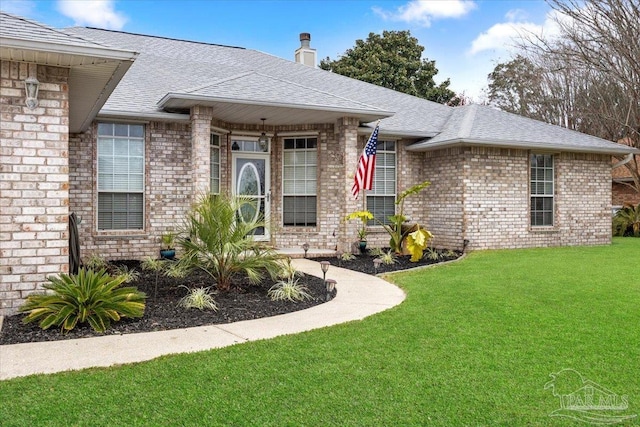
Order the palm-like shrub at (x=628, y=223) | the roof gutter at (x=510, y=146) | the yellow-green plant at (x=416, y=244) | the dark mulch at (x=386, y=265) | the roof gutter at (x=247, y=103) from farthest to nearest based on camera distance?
1. the palm-like shrub at (x=628, y=223)
2. the roof gutter at (x=510, y=146)
3. the yellow-green plant at (x=416, y=244)
4. the dark mulch at (x=386, y=265)
5. the roof gutter at (x=247, y=103)

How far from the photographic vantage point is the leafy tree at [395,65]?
28359mm

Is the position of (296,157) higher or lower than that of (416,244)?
higher

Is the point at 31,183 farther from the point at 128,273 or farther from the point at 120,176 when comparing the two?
the point at 120,176

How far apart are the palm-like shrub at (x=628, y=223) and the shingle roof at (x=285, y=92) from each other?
555cm

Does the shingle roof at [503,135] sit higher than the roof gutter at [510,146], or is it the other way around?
the shingle roof at [503,135]

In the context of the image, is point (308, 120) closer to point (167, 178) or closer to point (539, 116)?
point (167, 178)

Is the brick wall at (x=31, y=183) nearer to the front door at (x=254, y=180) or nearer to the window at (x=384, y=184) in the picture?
the front door at (x=254, y=180)

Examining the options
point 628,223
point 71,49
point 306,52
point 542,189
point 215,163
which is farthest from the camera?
Result: point 628,223

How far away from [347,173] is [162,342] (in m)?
7.58

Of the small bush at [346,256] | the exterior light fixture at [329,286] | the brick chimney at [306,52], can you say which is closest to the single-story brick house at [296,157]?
the small bush at [346,256]

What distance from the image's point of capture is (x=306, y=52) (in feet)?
59.8

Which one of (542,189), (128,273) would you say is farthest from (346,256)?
(542,189)

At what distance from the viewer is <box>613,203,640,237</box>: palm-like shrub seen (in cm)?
1852

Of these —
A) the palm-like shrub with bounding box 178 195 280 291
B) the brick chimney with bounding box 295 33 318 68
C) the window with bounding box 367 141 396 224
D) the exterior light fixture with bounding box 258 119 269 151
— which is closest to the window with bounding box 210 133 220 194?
the exterior light fixture with bounding box 258 119 269 151
